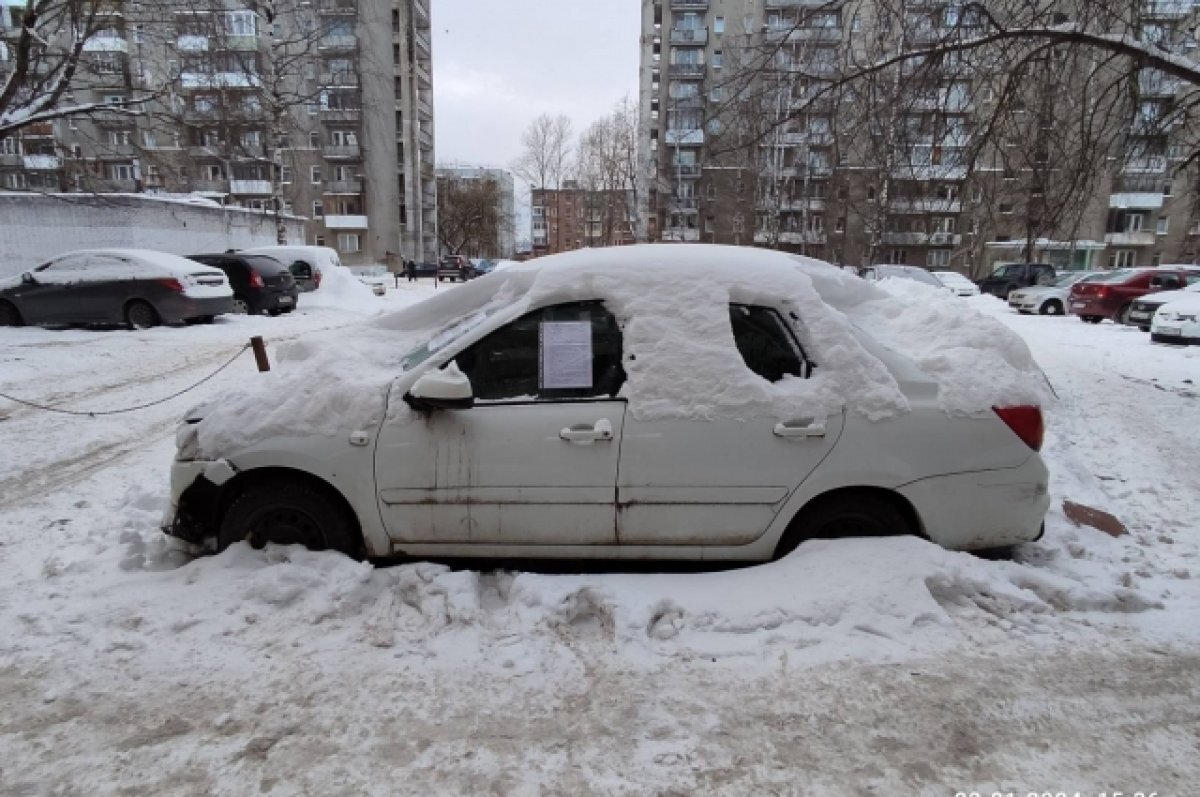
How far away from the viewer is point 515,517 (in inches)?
A: 130

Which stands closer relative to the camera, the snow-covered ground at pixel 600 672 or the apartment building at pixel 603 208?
the snow-covered ground at pixel 600 672

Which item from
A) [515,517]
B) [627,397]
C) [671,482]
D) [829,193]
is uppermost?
[829,193]

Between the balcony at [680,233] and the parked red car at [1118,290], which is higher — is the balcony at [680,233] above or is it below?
above

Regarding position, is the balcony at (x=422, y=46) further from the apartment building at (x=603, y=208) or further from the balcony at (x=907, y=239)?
the balcony at (x=907, y=239)

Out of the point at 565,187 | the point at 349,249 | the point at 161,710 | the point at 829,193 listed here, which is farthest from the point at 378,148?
the point at 161,710

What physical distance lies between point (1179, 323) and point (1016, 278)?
16.9 meters

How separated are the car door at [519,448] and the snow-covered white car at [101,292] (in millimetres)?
12436

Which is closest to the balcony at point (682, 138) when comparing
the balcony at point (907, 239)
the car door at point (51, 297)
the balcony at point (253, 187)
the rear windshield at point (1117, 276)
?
the balcony at point (907, 239)

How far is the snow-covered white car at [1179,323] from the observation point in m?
12.9

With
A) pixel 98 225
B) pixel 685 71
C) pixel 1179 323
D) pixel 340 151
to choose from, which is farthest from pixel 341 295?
pixel 685 71

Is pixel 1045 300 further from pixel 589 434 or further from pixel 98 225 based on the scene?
pixel 98 225

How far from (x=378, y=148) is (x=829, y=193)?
39437 mm

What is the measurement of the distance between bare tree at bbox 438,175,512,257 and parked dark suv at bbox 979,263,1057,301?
177 feet

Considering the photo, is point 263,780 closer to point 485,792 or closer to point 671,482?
point 485,792
